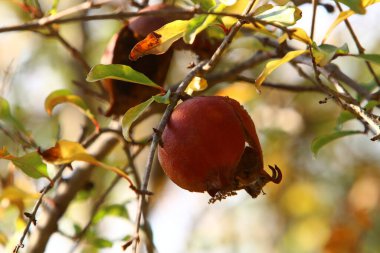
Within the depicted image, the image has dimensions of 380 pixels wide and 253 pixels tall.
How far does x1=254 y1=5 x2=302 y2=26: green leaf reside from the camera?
0.97 meters

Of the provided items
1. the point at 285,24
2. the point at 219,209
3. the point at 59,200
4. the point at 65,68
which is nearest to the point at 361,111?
the point at 285,24

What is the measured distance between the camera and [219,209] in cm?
373

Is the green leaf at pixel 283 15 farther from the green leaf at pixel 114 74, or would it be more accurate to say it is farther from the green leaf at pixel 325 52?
the green leaf at pixel 114 74

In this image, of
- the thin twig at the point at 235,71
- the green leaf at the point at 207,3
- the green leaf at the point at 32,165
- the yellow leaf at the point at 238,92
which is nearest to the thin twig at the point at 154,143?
the green leaf at the point at 207,3

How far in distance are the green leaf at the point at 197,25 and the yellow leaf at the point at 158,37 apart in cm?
3

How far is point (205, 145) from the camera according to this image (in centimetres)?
93

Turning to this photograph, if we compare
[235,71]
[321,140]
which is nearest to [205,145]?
[321,140]

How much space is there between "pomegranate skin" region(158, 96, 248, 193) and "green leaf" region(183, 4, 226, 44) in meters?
0.09

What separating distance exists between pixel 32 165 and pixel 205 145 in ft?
1.01

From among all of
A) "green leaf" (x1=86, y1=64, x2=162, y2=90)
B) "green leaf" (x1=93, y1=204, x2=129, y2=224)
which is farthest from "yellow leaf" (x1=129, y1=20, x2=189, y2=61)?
"green leaf" (x1=93, y1=204, x2=129, y2=224)

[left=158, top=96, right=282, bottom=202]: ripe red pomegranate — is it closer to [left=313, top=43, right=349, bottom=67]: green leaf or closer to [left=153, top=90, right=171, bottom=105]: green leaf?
[left=153, top=90, right=171, bottom=105]: green leaf

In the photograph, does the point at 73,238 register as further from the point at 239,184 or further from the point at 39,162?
the point at 239,184

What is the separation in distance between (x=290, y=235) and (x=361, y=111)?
3021 mm

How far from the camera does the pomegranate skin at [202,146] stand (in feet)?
3.06
